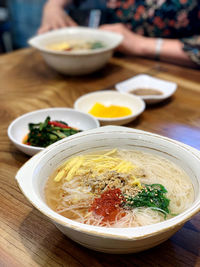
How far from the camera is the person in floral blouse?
2539 millimetres

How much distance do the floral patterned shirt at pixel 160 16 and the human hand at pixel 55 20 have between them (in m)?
0.52

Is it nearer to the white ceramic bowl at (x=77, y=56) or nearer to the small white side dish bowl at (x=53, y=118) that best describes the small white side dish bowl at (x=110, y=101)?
the small white side dish bowl at (x=53, y=118)

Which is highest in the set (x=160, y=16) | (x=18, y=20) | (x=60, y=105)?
(x=160, y=16)

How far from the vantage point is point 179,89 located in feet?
6.50

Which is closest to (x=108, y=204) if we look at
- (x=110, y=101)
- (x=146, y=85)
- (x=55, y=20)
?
(x=110, y=101)

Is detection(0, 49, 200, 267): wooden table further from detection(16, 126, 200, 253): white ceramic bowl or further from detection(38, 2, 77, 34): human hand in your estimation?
detection(38, 2, 77, 34): human hand

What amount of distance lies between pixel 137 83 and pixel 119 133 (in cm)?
102

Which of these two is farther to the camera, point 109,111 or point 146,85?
point 146,85

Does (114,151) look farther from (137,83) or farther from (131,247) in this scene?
(137,83)

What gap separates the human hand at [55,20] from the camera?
2.86 meters

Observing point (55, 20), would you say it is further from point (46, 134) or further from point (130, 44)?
point (46, 134)

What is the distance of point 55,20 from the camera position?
288 cm

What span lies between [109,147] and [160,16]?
219 centimetres

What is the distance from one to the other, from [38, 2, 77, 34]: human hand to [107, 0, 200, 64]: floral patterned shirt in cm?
52
